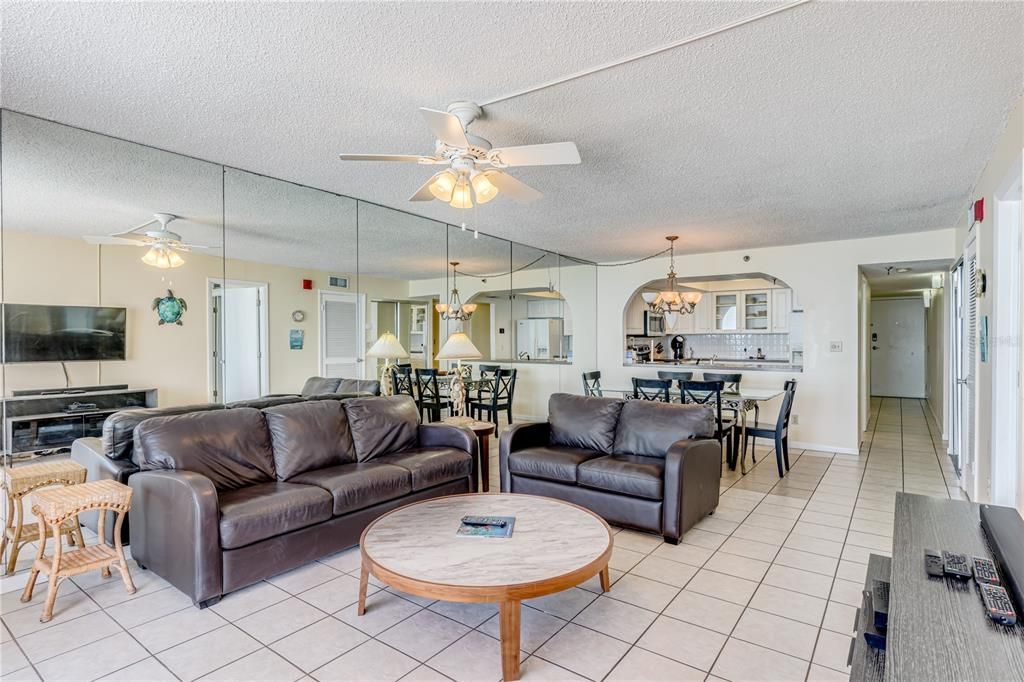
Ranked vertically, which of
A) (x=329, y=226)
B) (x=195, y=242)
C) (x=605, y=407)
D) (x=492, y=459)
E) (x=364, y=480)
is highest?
(x=329, y=226)

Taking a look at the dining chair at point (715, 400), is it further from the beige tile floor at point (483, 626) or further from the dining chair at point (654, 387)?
the beige tile floor at point (483, 626)

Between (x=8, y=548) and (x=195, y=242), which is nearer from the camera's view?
(x=8, y=548)

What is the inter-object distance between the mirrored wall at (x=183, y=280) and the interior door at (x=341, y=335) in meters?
0.01

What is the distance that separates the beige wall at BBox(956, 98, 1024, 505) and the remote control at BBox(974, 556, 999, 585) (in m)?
2.13

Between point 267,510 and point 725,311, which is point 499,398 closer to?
point 267,510

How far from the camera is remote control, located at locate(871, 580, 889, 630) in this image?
5.09 feet

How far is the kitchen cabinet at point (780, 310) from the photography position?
316 inches

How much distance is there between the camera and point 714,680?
6.57 ft

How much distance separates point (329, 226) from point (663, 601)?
3.87 meters

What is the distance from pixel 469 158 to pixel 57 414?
2.95 m

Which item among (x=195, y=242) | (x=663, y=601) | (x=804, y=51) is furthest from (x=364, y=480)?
(x=804, y=51)

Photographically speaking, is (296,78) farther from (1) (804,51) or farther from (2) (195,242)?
(1) (804,51)

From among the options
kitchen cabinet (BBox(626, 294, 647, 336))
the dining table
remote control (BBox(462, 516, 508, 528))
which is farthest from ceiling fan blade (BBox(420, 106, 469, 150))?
kitchen cabinet (BBox(626, 294, 647, 336))

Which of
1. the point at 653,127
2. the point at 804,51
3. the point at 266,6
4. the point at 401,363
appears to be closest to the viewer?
the point at 266,6
